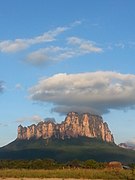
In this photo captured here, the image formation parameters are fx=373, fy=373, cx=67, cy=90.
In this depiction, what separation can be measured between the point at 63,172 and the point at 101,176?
6.27 meters

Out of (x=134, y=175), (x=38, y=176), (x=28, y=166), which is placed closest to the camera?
(x=134, y=175)

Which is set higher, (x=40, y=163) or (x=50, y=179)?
(x=40, y=163)

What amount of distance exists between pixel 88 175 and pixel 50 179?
19.9ft

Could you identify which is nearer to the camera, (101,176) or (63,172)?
(101,176)

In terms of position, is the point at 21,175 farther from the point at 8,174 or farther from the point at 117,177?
the point at 117,177

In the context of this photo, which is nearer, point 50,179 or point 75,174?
point 50,179

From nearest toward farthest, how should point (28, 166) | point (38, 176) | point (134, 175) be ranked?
point (134, 175) → point (38, 176) → point (28, 166)

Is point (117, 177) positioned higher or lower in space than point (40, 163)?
lower

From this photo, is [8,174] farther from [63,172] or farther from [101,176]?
[101,176]

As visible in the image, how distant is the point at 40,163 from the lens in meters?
79.8

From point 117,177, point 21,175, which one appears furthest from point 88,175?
point 21,175

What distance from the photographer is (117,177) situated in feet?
146

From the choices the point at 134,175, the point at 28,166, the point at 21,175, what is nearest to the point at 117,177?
the point at 134,175

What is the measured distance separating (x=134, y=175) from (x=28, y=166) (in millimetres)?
36856
